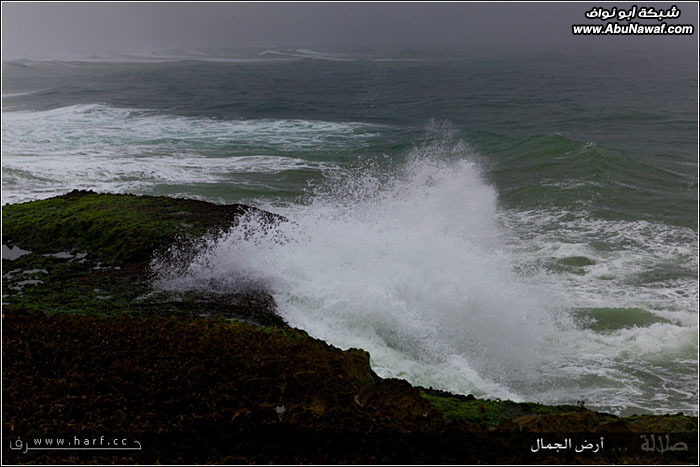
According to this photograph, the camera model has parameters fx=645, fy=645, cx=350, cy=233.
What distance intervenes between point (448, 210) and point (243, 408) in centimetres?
1111

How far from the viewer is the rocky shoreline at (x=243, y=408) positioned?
4863 mm

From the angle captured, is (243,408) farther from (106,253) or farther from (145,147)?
(145,147)

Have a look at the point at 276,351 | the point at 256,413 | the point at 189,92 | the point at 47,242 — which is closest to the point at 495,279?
the point at 276,351

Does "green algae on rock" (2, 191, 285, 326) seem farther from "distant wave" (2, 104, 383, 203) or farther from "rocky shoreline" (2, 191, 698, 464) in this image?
"distant wave" (2, 104, 383, 203)

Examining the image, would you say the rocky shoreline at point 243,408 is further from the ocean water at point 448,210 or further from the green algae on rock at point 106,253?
the ocean water at point 448,210

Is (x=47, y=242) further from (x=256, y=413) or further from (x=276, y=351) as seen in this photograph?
(x=256, y=413)

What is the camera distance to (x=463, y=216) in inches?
624

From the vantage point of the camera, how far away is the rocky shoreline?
16.0ft

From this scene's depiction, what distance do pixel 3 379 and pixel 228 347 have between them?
6.47 ft

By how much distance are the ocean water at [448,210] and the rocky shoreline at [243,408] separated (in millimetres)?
1766

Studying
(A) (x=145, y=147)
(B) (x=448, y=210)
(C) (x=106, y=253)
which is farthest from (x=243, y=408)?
(A) (x=145, y=147)

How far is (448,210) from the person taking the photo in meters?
15.7

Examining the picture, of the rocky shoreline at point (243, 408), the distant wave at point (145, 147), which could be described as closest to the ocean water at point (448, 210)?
the distant wave at point (145, 147)

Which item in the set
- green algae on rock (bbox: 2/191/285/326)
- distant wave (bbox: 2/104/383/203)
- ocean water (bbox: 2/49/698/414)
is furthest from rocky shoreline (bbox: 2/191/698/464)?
distant wave (bbox: 2/104/383/203)
